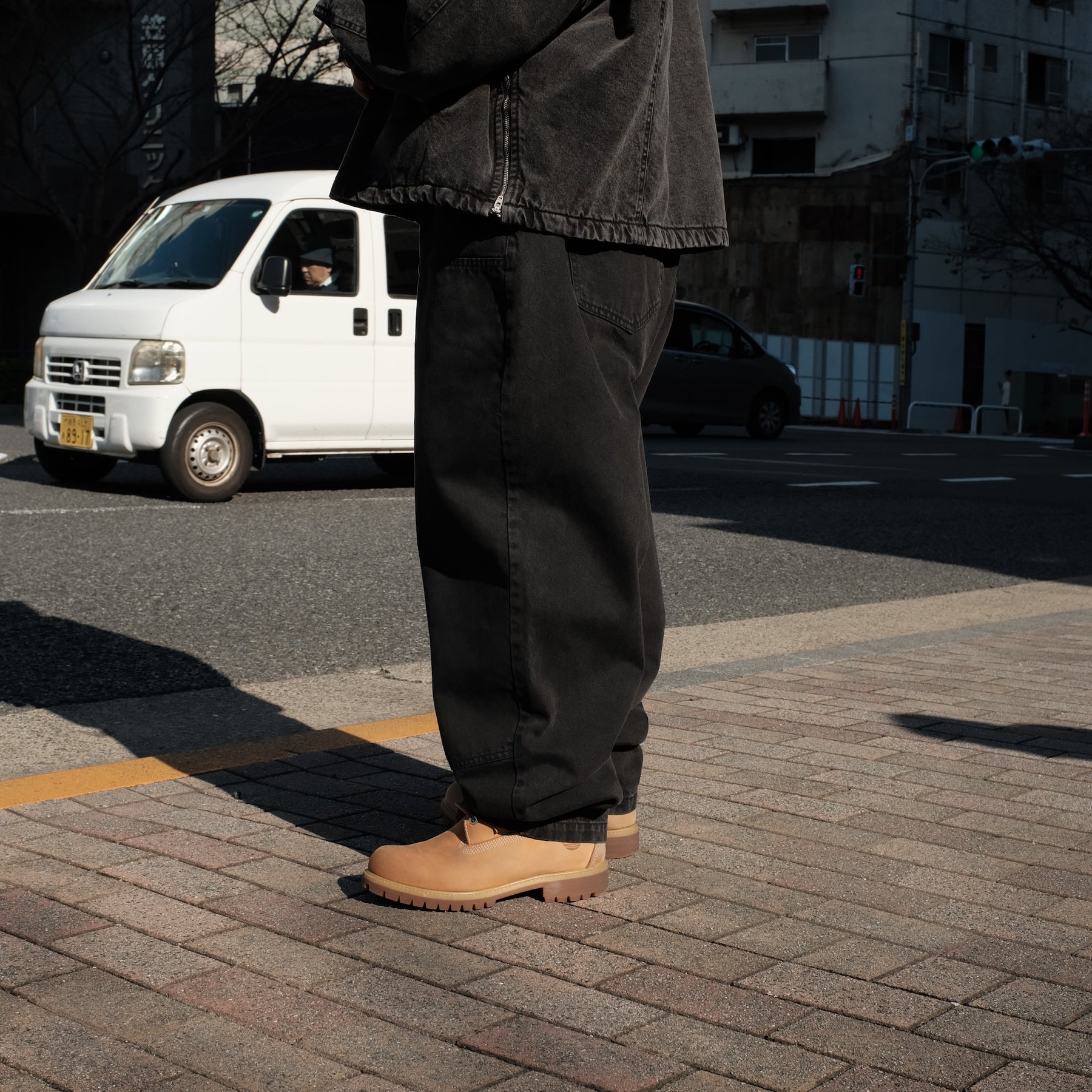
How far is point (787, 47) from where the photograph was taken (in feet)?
151

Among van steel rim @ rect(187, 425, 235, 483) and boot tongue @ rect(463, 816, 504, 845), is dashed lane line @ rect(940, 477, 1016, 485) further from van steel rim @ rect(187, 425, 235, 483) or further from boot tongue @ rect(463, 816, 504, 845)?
boot tongue @ rect(463, 816, 504, 845)

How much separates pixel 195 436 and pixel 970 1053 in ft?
28.4

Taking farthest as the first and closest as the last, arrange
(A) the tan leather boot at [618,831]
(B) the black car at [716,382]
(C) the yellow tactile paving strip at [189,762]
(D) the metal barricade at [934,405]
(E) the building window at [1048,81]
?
(E) the building window at [1048,81], (D) the metal barricade at [934,405], (B) the black car at [716,382], (C) the yellow tactile paving strip at [189,762], (A) the tan leather boot at [618,831]

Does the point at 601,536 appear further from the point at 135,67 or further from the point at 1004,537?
the point at 135,67

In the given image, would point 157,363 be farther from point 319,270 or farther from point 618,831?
point 618,831

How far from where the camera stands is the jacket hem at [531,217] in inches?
100

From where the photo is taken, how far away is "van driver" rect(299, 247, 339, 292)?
35.5ft

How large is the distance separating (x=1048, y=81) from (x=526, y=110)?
4817 centimetres

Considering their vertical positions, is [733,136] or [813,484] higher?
[733,136]

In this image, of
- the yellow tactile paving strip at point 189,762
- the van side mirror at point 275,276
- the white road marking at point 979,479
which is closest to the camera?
the yellow tactile paving strip at point 189,762

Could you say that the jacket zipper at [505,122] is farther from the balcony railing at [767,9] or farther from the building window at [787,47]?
the building window at [787,47]

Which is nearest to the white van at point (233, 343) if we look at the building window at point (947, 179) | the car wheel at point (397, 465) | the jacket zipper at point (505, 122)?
the car wheel at point (397, 465)

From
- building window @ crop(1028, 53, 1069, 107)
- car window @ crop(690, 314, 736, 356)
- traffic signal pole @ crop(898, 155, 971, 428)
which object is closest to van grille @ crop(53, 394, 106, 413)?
car window @ crop(690, 314, 736, 356)

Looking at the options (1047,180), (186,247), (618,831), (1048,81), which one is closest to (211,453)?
(186,247)
